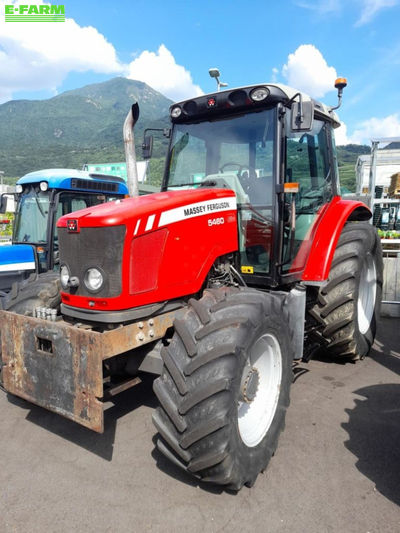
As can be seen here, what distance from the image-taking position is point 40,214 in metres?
6.36

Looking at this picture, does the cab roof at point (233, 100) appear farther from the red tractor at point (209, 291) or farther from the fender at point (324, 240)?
the fender at point (324, 240)

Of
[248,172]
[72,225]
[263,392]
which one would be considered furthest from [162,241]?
[263,392]

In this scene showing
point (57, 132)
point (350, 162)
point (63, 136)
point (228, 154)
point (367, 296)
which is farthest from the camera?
point (57, 132)

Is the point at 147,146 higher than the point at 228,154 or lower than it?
higher

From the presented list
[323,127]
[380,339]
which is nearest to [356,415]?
[380,339]

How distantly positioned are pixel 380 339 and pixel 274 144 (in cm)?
354

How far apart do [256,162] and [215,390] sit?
2005 mm

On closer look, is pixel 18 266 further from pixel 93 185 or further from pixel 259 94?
pixel 259 94

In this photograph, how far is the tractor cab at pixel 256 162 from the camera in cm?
328

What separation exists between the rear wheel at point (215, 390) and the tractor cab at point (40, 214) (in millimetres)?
4148

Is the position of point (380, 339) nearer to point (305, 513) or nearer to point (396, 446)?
point (396, 446)

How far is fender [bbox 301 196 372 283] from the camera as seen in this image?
3.82 m

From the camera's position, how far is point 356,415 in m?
3.45

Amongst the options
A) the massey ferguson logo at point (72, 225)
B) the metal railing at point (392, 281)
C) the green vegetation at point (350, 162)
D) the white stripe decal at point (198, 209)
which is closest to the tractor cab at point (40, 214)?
the massey ferguson logo at point (72, 225)
